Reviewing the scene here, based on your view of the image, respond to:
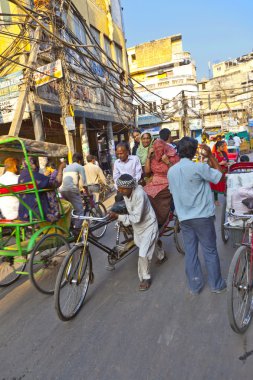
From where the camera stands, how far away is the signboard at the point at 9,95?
10211 mm

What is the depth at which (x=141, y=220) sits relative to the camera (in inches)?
148

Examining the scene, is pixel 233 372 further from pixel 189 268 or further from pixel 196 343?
pixel 189 268

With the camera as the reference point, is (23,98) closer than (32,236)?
No

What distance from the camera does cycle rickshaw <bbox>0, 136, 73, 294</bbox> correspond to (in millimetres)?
3596

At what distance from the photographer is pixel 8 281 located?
169 inches

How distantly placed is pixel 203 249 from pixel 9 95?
31.6ft

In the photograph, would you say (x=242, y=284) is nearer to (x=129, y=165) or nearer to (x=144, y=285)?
(x=144, y=285)

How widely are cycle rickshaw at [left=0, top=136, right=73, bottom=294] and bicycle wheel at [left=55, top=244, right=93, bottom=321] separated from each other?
563mm

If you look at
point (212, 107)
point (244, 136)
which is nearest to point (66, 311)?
point (244, 136)

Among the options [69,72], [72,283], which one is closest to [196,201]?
[72,283]

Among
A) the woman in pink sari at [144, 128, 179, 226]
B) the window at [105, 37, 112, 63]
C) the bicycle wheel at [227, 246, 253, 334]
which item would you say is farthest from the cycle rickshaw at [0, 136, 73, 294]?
the window at [105, 37, 112, 63]

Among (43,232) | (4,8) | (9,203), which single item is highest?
(4,8)

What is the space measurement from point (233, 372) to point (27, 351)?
5.78 ft

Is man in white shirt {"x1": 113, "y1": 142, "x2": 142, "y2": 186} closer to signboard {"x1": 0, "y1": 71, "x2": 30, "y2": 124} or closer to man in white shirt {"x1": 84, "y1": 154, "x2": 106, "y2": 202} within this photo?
man in white shirt {"x1": 84, "y1": 154, "x2": 106, "y2": 202}
